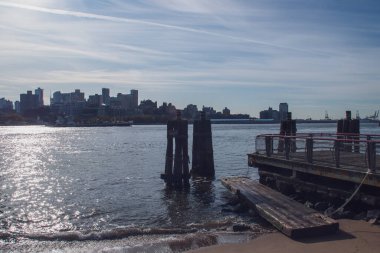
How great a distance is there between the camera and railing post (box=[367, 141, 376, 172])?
49.6 feet

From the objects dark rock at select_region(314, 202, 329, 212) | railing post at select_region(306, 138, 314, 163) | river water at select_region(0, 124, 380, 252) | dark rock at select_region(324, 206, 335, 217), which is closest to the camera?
river water at select_region(0, 124, 380, 252)

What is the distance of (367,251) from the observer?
1217 cm

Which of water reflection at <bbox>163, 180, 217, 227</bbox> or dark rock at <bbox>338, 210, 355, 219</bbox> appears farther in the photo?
water reflection at <bbox>163, 180, 217, 227</bbox>

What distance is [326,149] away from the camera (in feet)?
70.7

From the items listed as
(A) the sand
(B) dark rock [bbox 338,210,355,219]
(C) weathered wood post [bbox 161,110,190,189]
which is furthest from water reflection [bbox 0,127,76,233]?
(B) dark rock [bbox 338,210,355,219]

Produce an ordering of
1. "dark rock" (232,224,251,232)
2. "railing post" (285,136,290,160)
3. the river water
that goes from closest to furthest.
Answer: the river water → "dark rock" (232,224,251,232) → "railing post" (285,136,290,160)

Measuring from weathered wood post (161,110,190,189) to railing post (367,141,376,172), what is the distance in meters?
12.1

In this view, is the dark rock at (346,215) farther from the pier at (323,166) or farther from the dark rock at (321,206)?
the dark rock at (321,206)

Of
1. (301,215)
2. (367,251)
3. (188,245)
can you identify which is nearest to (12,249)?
(188,245)

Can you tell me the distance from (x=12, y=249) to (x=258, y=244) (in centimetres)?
769

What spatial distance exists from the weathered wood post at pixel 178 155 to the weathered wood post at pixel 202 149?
2.78m

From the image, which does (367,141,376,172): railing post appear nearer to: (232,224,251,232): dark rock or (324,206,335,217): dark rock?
(324,206,335,217): dark rock

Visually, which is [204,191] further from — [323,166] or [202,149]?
[323,166]

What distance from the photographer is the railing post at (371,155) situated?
49.6 ft
